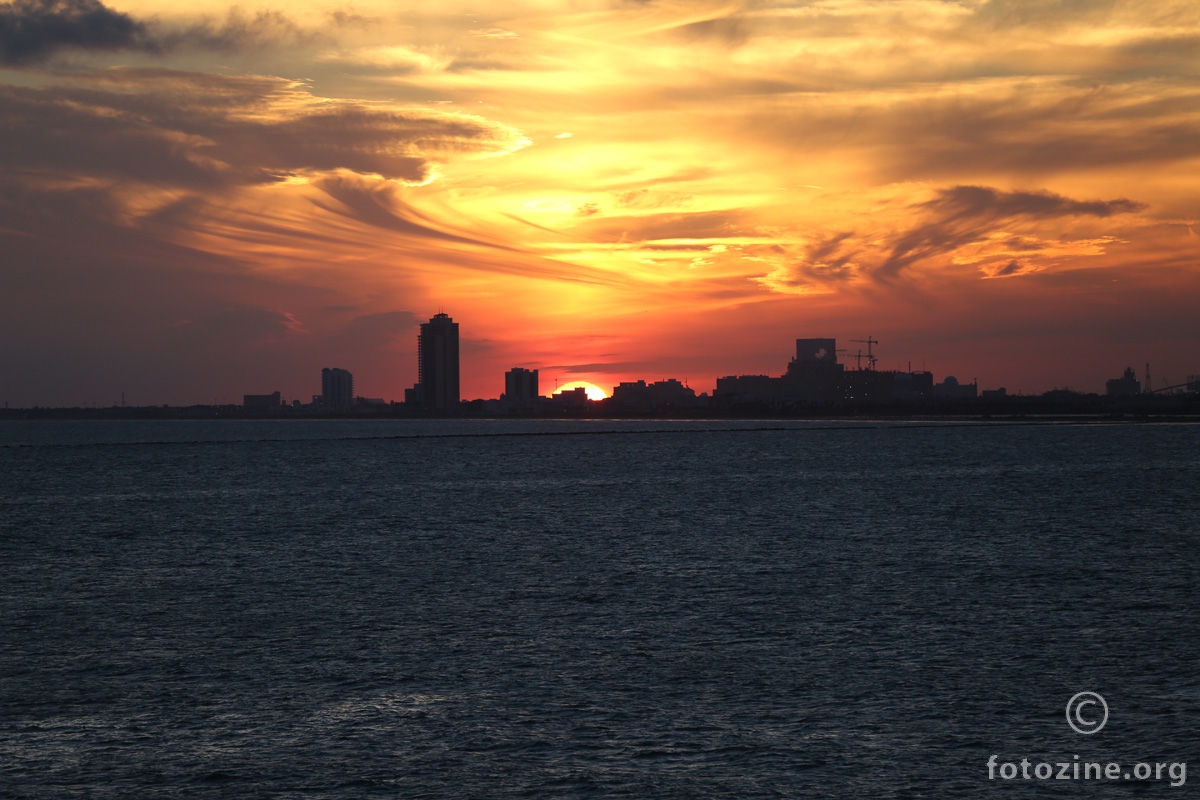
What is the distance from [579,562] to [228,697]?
30187mm

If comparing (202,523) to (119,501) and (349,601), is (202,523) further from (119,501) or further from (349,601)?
(349,601)

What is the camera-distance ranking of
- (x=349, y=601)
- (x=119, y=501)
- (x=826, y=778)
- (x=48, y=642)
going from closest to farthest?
(x=826, y=778) → (x=48, y=642) → (x=349, y=601) → (x=119, y=501)

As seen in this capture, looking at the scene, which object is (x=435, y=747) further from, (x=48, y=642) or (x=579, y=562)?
(x=579, y=562)

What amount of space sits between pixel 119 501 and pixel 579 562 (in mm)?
69075

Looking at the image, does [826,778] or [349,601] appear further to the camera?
[349,601]

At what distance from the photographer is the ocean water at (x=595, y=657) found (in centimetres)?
2330

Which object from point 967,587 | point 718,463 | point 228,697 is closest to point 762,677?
point 228,697

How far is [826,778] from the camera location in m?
22.6

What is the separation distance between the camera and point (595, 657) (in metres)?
33.9

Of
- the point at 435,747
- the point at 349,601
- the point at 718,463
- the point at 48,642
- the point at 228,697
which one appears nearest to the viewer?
the point at 435,747

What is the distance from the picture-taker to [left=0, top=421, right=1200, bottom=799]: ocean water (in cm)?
2330

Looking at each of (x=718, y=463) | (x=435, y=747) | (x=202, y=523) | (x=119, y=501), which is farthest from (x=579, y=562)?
(x=718, y=463)

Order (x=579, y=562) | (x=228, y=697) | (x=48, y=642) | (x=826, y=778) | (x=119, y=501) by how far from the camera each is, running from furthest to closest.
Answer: (x=119, y=501) → (x=579, y=562) → (x=48, y=642) → (x=228, y=697) → (x=826, y=778)

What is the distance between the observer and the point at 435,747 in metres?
24.8
